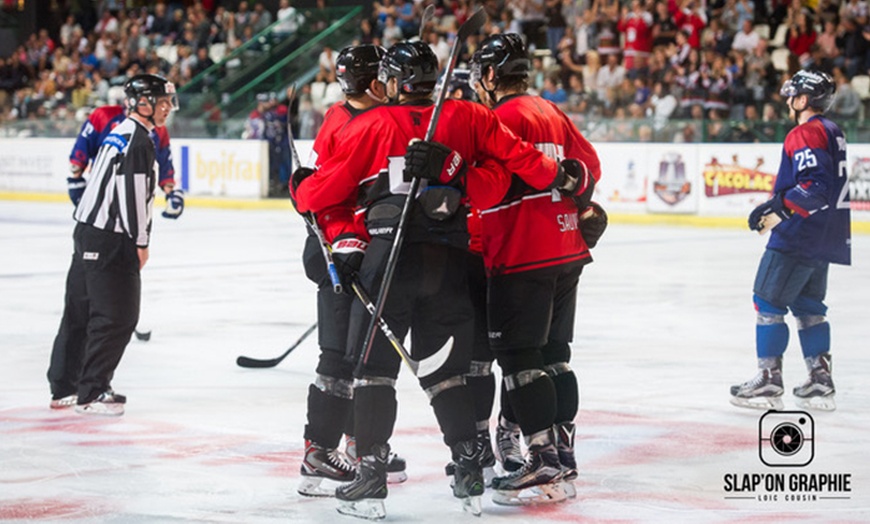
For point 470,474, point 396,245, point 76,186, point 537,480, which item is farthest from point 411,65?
point 76,186

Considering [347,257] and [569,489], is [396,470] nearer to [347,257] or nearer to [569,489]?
[569,489]

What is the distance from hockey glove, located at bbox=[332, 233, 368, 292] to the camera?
14.2 ft

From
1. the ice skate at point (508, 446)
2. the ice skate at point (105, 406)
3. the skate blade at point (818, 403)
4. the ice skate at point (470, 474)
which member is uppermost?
the ice skate at point (470, 474)

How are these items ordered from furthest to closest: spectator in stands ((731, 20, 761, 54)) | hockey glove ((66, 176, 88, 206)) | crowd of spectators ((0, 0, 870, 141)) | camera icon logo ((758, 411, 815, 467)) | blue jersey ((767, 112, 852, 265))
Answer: spectator in stands ((731, 20, 761, 54)), crowd of spectators ((0, 0, 870, 141)), hockey glove ((66, 176, 88, 206)), blue jersey ((767, 112, 852, 265)), camera icon logo ((758, 411, 815, 467))

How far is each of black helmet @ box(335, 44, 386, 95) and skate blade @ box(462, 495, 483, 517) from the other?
4.66 ft

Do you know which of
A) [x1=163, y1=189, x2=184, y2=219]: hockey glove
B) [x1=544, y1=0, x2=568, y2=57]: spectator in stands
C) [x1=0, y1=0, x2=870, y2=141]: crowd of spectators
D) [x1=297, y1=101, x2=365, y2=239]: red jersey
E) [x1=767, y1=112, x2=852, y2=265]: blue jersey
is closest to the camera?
[x1=297, y1=101, x2=365, y2=239]: red jersey

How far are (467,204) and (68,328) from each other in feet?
8.51

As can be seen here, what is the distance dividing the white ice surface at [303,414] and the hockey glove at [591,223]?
85cm

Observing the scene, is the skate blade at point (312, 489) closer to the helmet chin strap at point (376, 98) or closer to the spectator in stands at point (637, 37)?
the helmet chin strap at point (376, 98)

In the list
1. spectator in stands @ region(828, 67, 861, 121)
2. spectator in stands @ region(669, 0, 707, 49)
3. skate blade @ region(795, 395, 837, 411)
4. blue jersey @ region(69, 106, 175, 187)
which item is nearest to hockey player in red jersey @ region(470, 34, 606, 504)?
skate blade @ region(795, 395, 837, 411)

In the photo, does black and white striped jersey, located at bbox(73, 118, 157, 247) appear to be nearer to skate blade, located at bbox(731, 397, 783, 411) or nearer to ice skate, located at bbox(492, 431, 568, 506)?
ice skate, located at bbox(492, 431, 568, 506)

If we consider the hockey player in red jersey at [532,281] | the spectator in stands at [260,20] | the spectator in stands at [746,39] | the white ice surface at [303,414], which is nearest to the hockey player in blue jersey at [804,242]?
the white ice surface at [303,414]

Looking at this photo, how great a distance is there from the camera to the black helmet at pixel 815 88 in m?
6.04

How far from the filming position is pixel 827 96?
6.08 metres
